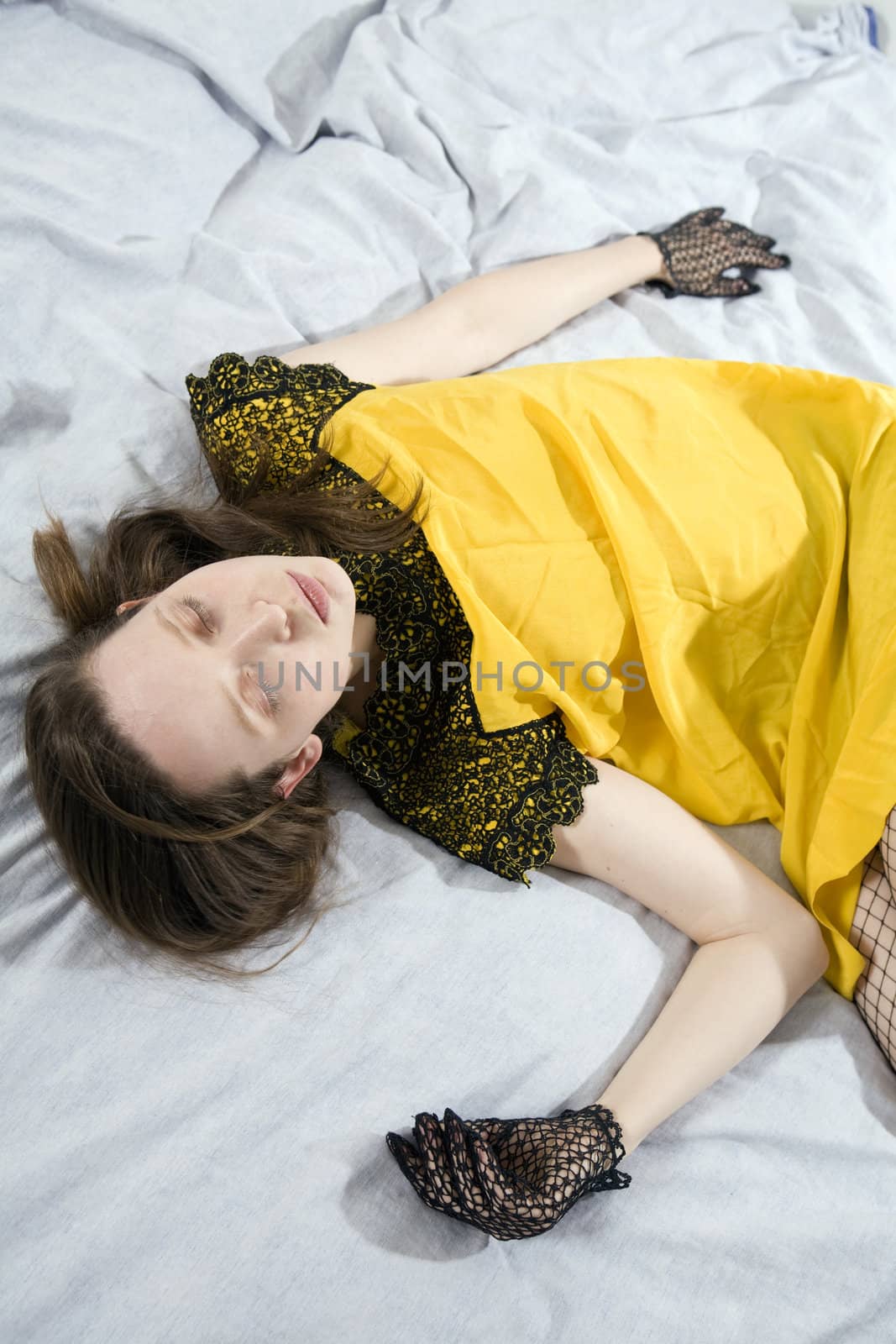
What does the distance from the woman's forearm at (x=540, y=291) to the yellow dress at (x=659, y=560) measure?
0.23 meters

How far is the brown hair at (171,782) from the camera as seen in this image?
3.42 feet

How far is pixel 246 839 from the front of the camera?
1122 mm

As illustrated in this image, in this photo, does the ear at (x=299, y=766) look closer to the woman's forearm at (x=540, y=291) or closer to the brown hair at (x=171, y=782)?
the brown hair at (x=171, y=782)

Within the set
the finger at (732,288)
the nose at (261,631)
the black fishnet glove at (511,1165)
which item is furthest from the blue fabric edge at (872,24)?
the black fishnet glove at (511,1165)

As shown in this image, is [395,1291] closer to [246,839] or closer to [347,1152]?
[347,1152]

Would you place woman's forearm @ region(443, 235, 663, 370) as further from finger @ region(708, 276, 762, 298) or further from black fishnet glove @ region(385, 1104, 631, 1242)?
black fishnet glove @ region(385, 1104, 631, 1242)

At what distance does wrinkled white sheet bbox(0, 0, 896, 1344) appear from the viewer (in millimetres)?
962

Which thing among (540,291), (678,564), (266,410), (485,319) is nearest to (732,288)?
(540,291)

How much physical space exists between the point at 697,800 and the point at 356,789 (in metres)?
0.43

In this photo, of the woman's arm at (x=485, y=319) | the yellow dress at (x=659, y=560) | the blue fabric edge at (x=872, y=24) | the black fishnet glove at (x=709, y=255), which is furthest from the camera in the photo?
the blue fabric edge at (x=872, y=24)

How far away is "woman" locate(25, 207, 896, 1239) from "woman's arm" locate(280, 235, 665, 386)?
0.36ft

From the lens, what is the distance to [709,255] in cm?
164

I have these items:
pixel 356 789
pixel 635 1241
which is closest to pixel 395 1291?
pixel 635 1241

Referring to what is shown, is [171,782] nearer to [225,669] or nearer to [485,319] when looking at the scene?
[225,669]
